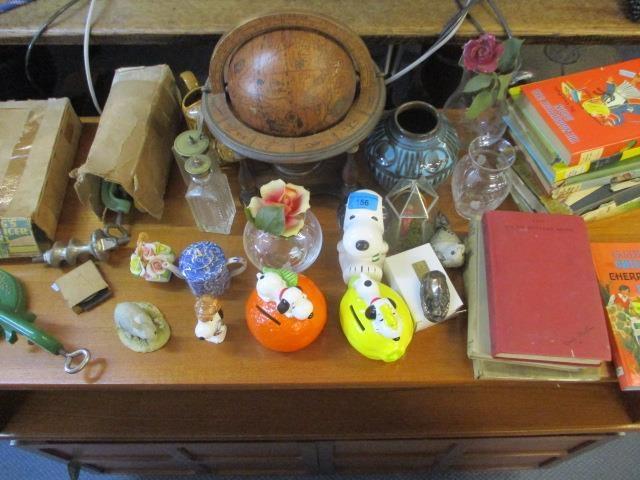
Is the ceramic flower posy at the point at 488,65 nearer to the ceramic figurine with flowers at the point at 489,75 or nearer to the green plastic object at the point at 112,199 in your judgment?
the ceramic figurine with flowers at the point at 489,75

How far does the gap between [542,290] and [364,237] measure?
26 centimetres

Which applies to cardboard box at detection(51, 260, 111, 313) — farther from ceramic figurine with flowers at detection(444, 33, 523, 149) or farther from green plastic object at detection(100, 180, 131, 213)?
ceramic figurine with flowers at detection(444, 33, 523, 149)

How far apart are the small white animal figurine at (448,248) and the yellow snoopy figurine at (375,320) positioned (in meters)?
0.11

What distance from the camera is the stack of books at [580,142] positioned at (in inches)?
30.5

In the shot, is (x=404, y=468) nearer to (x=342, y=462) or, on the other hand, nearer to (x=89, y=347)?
(x=342, y=462)

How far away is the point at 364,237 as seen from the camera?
0.71 metres

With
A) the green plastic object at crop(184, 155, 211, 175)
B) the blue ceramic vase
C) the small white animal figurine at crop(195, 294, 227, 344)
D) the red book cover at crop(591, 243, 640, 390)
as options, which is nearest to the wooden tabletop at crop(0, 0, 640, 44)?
the blue ceramic vase

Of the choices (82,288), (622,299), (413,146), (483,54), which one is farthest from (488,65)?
(82,288)

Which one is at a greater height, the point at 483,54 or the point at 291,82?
the point at 291,82

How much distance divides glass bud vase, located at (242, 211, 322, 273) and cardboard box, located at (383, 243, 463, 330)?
12cm

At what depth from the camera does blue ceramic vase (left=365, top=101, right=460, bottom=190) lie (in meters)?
0.79

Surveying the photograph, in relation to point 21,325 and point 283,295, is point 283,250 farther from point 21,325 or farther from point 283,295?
point 21,325

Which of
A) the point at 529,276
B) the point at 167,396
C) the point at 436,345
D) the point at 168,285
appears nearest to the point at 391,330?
the point at 436,345

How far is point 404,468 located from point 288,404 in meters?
0.44
